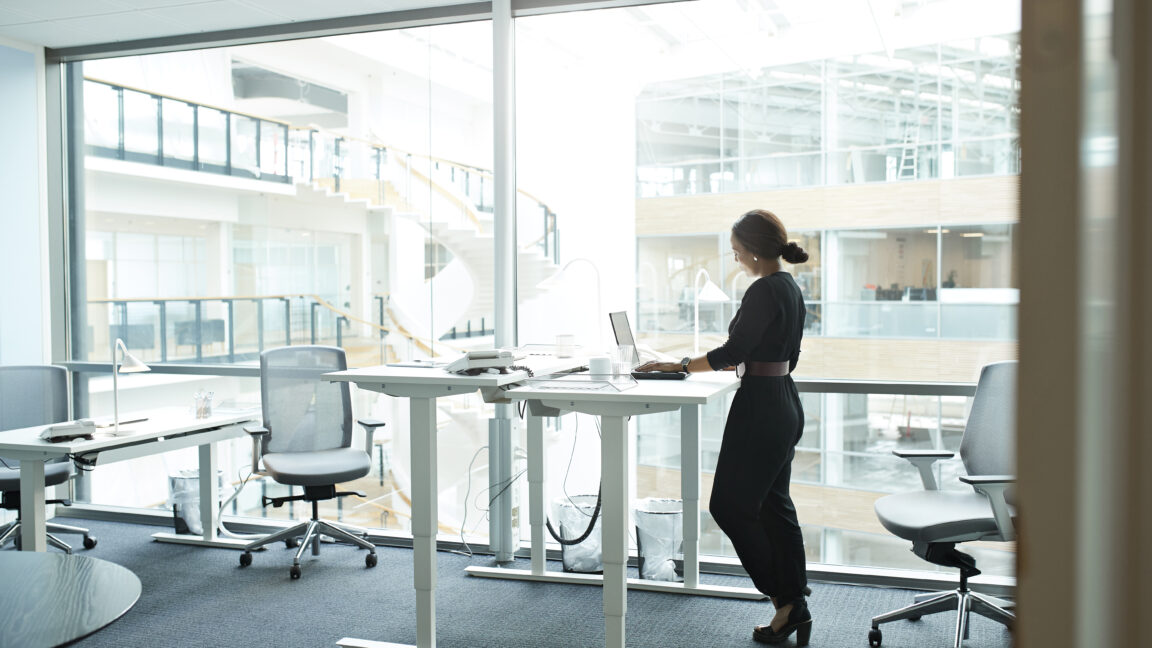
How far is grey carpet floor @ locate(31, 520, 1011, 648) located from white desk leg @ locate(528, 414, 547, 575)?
28 cm

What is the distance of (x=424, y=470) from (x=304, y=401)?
1.56 meters

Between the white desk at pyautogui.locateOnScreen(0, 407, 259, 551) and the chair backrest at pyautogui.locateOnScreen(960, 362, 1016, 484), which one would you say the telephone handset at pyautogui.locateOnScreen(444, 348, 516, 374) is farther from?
the chair backrest at pyautogui.locateOnScreen(960, 362, 1016, 484)

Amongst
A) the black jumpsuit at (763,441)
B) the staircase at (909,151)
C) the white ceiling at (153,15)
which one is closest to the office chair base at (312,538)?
the black jumpsuit at (763,441)

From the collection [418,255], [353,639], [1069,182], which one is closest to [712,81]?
[418,255]

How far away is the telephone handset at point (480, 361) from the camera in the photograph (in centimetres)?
326

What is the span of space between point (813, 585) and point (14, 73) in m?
5.42

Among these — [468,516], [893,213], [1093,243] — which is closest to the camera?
[1093,243]

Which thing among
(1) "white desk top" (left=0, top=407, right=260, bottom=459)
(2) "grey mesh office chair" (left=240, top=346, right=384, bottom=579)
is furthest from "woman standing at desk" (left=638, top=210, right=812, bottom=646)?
(1) "white desk top" (left=0, top=407, right=260, bottom=459)

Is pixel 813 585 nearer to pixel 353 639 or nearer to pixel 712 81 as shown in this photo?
pixel 353 639

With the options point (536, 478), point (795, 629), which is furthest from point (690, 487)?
point (795, 629)

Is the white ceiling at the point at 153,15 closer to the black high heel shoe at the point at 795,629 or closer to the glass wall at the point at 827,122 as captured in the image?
the glass wall at the point at 827,122

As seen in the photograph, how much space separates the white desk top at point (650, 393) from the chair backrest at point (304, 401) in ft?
5.52

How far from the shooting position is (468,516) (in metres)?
4.60

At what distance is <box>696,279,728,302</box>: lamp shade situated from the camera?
13.6ft
